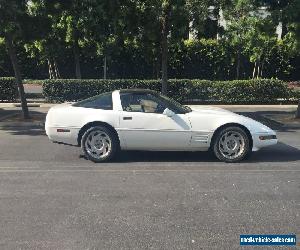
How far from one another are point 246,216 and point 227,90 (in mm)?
14468

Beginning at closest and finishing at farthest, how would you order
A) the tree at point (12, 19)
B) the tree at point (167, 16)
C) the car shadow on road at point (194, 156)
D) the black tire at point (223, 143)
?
the black tire at point (223, 143) → the car shadow on road at point (194, 156) → the tree at point (12, 19) → the tree at point (167, 16)

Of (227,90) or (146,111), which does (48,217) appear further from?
(227,90)

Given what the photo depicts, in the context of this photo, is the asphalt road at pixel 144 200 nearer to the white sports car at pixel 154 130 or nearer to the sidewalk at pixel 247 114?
the white sports car at pixel 154 130

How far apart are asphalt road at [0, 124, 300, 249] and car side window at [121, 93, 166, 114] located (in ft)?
3.14

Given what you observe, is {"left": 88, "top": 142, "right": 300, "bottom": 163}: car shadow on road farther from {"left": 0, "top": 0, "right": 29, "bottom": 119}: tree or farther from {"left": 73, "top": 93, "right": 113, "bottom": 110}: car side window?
{"left": 0, "top": 0, "right": 29, "bottom": 119}: tree

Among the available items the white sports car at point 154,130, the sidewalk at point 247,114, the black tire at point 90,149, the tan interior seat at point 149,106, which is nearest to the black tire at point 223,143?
the white sports car at point 154,130

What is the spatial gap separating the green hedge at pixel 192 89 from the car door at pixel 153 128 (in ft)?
36.2

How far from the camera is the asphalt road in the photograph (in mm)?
4688

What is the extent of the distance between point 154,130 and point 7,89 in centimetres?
1276

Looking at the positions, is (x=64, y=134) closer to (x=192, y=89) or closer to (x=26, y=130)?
(x=26, y=130)

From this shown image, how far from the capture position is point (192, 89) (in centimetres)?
1925

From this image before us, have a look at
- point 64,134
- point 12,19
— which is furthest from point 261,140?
point 12,19

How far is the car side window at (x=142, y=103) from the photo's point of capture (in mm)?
8250

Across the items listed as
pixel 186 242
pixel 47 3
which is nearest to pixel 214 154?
pixel 186 242
